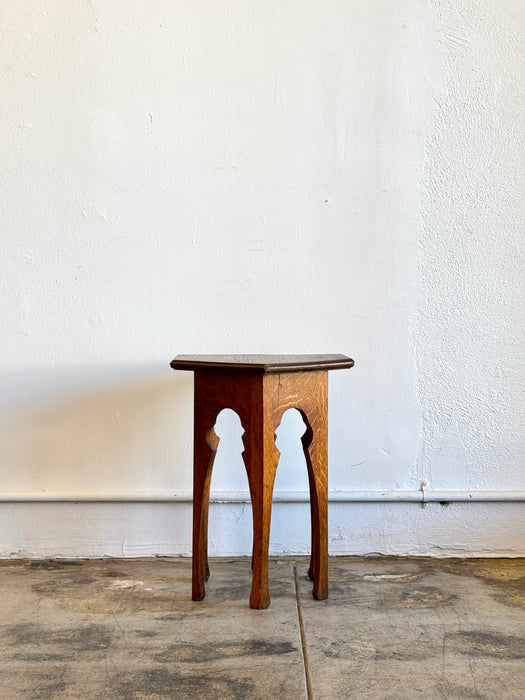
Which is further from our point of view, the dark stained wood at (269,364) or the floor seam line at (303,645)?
the dark stained wood at (269,364)

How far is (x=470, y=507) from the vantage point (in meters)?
2.16

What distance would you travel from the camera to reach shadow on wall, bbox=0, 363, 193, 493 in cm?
215

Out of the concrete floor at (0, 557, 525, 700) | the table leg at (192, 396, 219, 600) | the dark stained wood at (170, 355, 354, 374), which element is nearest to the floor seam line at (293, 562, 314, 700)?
the concrete floor at (0, 557, 525, 700)

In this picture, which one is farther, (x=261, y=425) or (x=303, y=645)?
(x=261, y=425)

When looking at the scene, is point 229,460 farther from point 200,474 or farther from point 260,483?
point 260,483

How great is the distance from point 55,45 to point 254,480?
5.31ft

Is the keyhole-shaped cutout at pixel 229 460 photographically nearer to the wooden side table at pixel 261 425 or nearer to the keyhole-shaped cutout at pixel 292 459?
the keyhole-shaped cutout at pixel 292 459

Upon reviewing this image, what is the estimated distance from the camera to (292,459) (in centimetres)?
215

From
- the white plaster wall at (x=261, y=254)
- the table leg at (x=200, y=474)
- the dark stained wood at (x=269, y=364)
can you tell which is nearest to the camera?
the dark stained wood at (x=269, y=364)

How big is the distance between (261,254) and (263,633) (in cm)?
120

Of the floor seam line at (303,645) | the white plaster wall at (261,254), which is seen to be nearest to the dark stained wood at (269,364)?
the white plaster wall at (261,254)

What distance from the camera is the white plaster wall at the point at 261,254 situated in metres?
2.13

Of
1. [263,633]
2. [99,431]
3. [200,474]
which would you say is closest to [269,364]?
[200,474]

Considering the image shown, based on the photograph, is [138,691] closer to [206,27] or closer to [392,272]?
[392,272]
